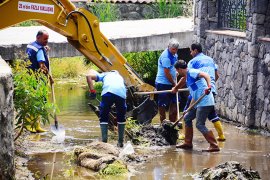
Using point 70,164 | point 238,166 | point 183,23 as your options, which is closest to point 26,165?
point 70,164

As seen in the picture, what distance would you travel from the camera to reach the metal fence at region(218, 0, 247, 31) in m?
15.9

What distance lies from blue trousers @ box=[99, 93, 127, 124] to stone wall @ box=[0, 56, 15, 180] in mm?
4453

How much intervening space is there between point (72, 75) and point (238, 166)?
1240cm

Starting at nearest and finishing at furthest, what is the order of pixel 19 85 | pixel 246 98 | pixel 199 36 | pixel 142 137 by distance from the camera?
pixel 19 85 → pixel 142 137 → pixel 246 98 → pixel 199 36

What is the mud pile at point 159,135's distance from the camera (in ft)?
42.3

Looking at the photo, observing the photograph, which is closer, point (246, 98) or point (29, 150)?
point (29, 150)

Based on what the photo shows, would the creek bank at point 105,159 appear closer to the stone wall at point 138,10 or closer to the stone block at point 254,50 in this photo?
the stone block at point 254,50

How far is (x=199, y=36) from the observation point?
17.0 metres

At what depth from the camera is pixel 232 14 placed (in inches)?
643

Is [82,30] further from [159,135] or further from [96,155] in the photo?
[96,155]

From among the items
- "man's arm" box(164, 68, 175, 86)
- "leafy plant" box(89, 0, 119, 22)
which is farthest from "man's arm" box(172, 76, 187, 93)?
"leafy plant" box(89, 0, 119, 22)

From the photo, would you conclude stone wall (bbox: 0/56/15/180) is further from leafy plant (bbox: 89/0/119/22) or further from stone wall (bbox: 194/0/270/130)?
leafy plant (bbox: 89/0/119/22)

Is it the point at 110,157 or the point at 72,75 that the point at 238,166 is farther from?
the point at 72,75

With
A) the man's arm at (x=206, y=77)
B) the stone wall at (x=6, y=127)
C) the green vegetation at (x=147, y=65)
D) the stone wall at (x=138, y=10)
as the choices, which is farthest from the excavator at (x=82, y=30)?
the stone wall at (x=138, y=10)
